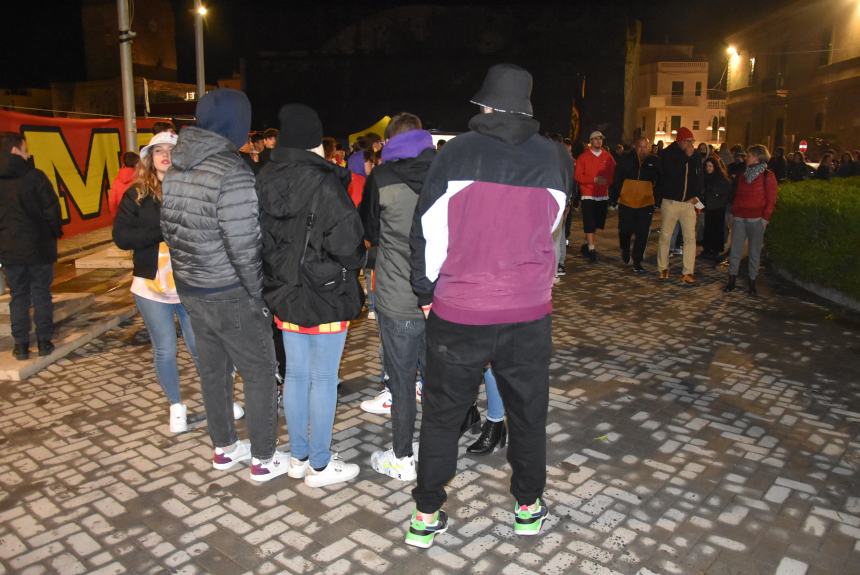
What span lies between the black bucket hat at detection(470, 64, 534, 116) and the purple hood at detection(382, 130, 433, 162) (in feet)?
2.48

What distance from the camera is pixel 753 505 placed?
149 inches

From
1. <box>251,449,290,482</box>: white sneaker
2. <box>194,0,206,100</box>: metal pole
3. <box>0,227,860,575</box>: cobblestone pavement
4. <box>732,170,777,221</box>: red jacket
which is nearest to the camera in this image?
<box>0,227,860,575</box>: cobblestone pavement

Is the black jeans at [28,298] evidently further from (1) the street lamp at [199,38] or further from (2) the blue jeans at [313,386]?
(1) the street lamp at [199,38]

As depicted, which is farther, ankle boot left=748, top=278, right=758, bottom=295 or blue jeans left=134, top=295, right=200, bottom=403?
ankle boot left=748, top=278, right=758, bottom=295

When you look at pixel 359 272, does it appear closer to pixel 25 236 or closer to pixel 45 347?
pixel 25 236

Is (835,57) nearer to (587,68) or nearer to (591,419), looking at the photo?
(587,68)

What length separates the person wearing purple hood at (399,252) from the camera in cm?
376

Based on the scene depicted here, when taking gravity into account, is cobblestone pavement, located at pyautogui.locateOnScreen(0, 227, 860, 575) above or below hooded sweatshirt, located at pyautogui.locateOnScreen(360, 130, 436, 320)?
below

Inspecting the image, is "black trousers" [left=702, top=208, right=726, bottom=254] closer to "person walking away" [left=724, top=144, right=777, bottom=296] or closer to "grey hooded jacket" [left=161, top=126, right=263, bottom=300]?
"person walking away" [left=724, top=144, right=777, bottom=296]

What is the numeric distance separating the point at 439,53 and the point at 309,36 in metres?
6.80

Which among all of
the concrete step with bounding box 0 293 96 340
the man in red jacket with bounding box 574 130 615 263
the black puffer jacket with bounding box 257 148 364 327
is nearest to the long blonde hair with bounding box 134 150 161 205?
the black puffer jacket with bounding box 257 148 364 327

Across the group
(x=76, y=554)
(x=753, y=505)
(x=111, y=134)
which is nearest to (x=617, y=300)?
(x=753, y=505)

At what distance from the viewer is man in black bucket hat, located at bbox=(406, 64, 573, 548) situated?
2.93m

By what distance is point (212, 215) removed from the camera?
3.49 m
